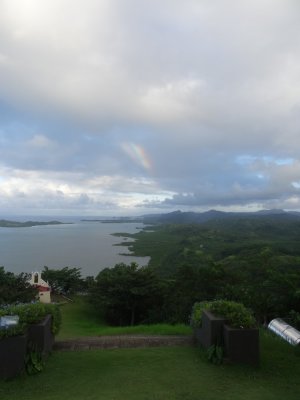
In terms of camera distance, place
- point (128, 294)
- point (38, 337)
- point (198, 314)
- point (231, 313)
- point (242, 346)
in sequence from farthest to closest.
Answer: point (128, 294), point (198, 314), point (231, 313), point (38, 337), point (242, 346)

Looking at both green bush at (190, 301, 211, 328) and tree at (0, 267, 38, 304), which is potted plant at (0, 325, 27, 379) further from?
tree at (0, 267, 38, 304)

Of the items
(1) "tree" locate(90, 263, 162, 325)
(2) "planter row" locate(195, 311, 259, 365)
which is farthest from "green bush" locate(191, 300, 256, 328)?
(1) "tree" locate(90, 263, 162, 325)

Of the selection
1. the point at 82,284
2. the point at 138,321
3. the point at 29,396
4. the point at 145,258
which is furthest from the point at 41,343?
the point at 145,258

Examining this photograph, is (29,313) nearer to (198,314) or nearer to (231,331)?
(198,314)

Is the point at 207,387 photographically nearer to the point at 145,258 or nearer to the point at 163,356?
the point at 163,356

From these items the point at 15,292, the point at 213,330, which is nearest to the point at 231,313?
the point at 213,330

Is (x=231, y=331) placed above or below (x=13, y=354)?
above

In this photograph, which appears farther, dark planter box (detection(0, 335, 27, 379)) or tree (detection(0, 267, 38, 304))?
tree (detection(0, 267, 38, 304))
